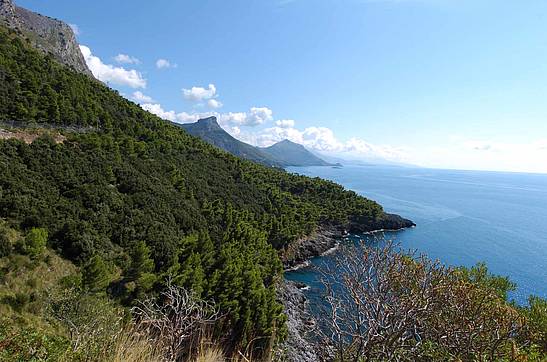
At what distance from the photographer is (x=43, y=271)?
19328 millimetres

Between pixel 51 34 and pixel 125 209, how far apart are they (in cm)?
9016

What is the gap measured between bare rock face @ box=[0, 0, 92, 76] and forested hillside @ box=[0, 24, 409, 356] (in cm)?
4043

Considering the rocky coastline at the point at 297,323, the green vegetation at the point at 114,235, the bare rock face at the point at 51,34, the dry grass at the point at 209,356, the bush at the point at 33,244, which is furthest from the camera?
the bare rock face at the point at 51,34

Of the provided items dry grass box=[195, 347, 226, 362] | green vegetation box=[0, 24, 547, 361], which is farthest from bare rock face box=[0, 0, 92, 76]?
dry grass box=[195, 347, 226, 362]

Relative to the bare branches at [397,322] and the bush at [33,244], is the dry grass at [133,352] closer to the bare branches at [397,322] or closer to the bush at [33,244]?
the bare branches at [397,322]

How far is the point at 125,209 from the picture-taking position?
29.3 m

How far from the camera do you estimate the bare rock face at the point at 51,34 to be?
7694cm

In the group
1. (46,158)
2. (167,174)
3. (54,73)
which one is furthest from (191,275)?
(54,73)

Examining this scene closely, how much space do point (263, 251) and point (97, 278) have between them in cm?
2006

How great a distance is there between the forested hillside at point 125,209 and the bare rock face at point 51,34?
40.4 meters

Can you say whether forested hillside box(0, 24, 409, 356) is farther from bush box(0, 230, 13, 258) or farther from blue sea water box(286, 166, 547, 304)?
blue sea water box(286, 166, 547, 304)

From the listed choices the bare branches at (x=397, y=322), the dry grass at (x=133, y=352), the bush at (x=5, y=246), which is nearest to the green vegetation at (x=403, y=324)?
the bare branches at (x=397, y=322)

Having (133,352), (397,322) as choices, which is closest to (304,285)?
(397,322)

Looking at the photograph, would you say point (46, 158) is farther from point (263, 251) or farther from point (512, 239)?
point (512, 239)
